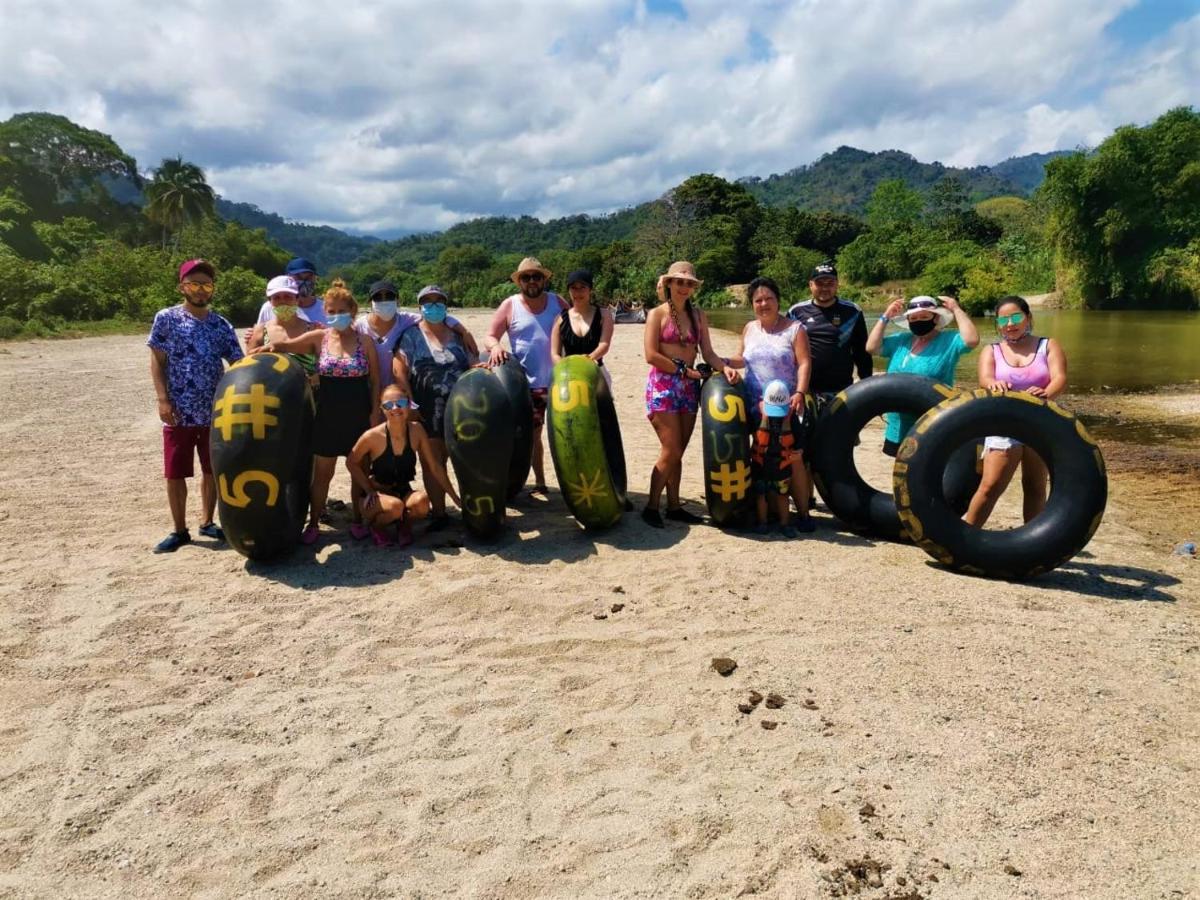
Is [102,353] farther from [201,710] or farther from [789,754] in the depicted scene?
[789,754]

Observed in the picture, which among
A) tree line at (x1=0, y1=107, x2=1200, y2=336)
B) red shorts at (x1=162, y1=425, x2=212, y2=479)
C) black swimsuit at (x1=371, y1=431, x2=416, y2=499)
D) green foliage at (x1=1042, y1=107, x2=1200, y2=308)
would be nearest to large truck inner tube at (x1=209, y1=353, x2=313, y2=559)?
red shorts at (x1=162, y1=425, x2=212, y2=479)

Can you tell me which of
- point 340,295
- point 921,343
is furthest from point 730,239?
point 340,295

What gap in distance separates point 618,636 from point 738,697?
919mm

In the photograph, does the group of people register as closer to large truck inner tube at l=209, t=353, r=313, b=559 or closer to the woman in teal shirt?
the woman in teal shirt

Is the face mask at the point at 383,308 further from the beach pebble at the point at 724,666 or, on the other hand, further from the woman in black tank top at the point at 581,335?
the beach pebble at the point at 724,666

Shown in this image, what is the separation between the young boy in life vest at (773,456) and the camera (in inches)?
234

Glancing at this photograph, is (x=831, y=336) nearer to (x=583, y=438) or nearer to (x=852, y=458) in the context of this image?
(x=852, y=458)

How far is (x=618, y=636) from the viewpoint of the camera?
4.62 meters

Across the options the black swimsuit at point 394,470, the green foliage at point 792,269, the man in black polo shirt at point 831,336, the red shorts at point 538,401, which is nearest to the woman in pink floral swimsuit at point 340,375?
the black swimsuit at point 394,470

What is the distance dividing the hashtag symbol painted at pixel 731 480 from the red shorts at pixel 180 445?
155 inches

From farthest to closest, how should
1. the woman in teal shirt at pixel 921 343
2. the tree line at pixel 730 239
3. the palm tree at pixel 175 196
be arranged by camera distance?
1. the palm tree at pixel 175 196
2. the tree line at pixel 730 239
3. the woman in teal shirt at pixel 921 343

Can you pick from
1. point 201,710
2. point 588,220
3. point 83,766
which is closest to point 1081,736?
point 201,710

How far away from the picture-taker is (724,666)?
4.21 meters

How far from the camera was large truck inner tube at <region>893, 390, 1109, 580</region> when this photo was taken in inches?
203
